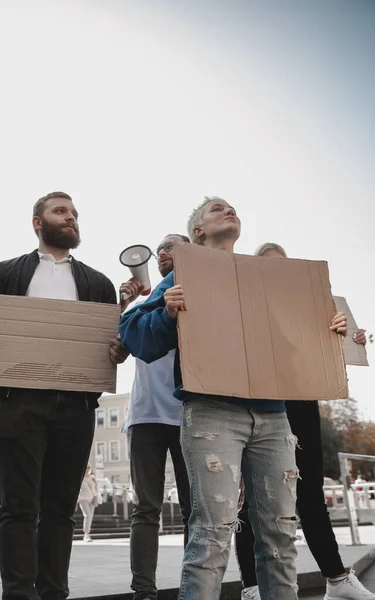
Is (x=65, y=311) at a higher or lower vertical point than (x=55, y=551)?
higher

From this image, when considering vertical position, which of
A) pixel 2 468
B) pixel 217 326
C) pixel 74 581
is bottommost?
pixel 74 581

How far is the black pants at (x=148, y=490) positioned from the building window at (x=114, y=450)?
56158mm

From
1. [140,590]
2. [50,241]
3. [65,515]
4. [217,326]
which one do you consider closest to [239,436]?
[217,326]

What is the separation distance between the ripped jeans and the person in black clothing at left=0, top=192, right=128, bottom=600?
1.90 ft

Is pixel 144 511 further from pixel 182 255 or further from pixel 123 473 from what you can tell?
pixel 123 473

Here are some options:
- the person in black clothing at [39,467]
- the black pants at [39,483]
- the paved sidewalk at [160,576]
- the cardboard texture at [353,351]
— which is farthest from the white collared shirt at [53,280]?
the paved sidewalk at [160,576]

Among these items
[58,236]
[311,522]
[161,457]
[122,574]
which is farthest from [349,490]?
[58,236]

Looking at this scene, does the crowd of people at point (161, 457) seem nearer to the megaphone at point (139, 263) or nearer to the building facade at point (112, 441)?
the megaphone at point (139, 263)

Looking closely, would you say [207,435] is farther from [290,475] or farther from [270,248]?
[270,248]

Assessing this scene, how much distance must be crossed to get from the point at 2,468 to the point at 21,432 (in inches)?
6.4

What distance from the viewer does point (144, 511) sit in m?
2.80

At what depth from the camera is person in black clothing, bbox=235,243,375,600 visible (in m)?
2.89

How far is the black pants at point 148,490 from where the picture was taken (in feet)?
8.91

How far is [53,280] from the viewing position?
8.82 ft
